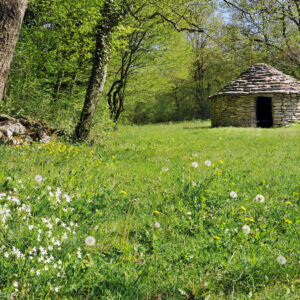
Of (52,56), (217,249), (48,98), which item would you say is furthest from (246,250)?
(52,56)

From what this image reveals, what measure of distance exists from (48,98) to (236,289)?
1133 centimetres

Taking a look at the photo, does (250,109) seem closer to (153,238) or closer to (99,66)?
(99,66)

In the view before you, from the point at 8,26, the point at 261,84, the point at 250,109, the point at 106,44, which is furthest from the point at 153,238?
the point at 261,84

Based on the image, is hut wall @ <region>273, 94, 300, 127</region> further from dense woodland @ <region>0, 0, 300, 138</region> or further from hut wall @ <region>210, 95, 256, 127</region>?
dense woodland @ <region>0, 0, 300, 138</region>

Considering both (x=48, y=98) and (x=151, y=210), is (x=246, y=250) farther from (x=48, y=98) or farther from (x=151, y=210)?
(x=48, y=98)

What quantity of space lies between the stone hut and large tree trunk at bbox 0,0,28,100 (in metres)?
19.5

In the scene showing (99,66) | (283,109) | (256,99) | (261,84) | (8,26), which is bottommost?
(8,26)

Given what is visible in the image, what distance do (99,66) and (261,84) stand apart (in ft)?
52.2

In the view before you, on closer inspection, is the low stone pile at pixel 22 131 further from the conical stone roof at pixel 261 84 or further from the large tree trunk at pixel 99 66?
the conical stone roof at pixel 261 84

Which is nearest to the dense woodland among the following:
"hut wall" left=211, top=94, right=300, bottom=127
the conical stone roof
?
the conical stone roof

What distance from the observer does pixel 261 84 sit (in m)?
21.2

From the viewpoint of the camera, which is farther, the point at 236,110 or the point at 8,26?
the point at 236,110

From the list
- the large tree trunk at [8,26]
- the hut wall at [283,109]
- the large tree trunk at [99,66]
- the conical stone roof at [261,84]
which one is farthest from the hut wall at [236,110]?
the large tree trunk at [8,26]

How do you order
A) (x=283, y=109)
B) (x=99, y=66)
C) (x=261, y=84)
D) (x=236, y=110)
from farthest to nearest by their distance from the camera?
(x=236, y=110) < (x=261, y=84) < (x=283, y=109) < (x=99, y=66)
